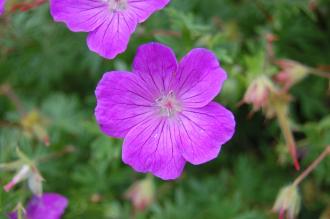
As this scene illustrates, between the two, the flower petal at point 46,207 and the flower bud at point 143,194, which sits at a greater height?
the flower petal at point 46,207

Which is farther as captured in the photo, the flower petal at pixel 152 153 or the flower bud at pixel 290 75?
the flower bud at pixel 290 75

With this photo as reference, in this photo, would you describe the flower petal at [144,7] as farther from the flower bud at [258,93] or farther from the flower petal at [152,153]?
the flower bud at [258,93]

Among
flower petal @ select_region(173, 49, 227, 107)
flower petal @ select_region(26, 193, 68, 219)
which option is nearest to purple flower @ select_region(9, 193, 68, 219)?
flower petal @ select_region(26, 193, 68, 219)

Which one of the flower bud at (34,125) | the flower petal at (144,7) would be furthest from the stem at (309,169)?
the flower bud at (34,125)

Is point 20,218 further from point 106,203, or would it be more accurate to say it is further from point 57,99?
point 57,99

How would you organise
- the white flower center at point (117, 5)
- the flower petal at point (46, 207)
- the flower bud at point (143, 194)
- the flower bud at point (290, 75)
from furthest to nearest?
the flower bud at point (143, 194), the flower bud at point (290, 75), the flower petal at point (46, 207), the white flower center at point (117, 5)

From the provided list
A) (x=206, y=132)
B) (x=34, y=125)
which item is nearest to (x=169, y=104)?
(x=206, y=132)
